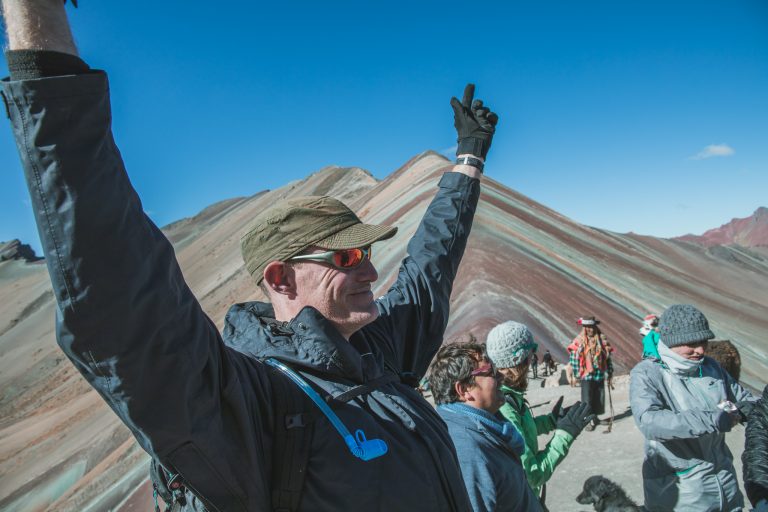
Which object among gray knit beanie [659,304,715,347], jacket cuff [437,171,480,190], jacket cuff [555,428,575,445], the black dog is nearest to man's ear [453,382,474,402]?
jacket cuff [555,428,575,445]

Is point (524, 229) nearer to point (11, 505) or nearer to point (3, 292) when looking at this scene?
point (11, 505)

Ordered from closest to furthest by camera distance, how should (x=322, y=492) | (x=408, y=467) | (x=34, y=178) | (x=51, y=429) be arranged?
(x=34, y=178)
(x=322, y=492)
(x=408, y=467)
(x=51, y=429)

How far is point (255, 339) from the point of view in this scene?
1610 mm

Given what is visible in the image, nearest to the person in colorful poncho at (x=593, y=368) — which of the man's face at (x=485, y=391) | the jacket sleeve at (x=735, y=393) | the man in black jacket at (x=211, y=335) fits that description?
the jacket sleeve at (x=735, y=393)

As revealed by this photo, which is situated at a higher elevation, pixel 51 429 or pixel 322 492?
pixel 322 492

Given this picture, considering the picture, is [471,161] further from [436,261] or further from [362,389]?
[362,389]

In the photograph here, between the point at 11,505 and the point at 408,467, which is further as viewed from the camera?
the point at 11,505

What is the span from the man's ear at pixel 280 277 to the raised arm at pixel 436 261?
50cm

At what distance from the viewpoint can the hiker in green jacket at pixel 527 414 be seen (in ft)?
10.3

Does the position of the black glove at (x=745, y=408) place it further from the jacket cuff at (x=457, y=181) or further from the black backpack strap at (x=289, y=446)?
the black backpack strap at (x=289, y=446)

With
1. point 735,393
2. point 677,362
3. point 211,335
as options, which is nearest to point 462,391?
point 677,362

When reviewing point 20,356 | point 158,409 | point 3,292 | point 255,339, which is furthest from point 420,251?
point 3,292

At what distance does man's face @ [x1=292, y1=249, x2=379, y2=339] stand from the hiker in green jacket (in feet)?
5.45

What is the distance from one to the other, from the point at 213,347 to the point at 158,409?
17 centimetres
